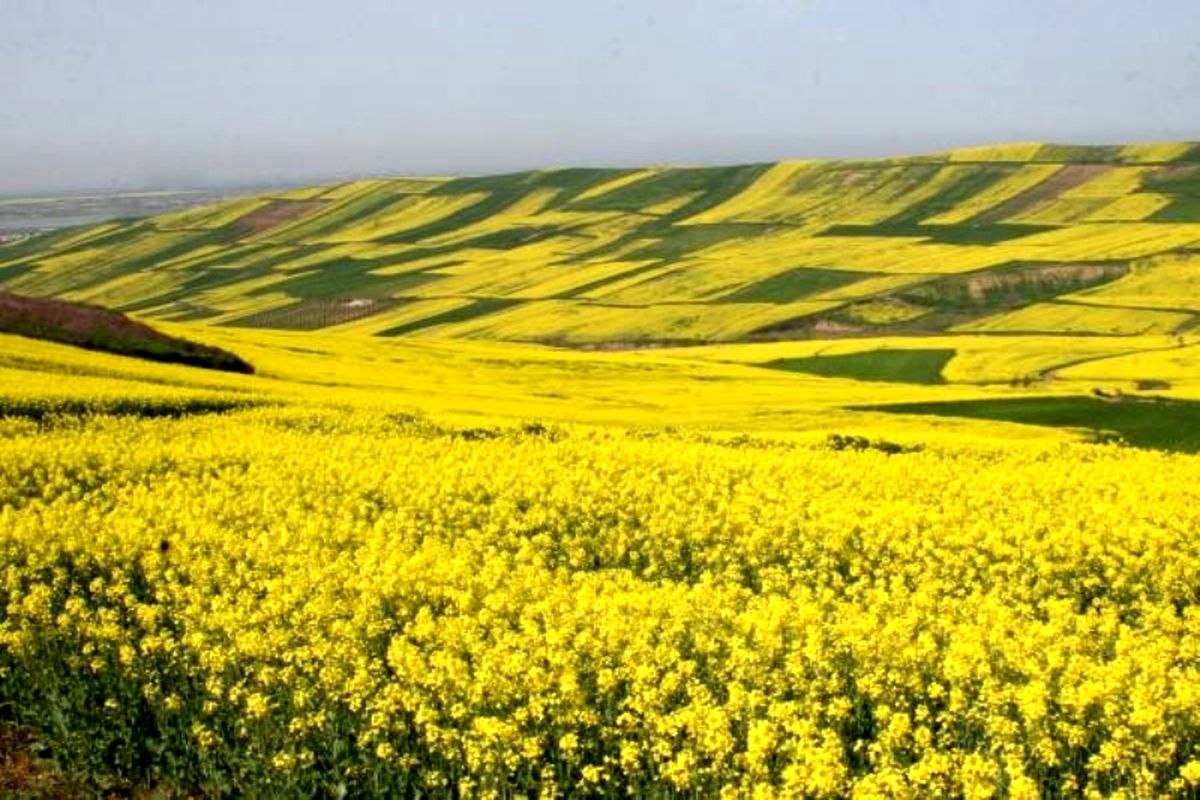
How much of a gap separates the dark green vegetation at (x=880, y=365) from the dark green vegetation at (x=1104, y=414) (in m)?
17.3

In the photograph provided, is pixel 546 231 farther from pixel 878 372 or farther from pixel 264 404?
pixel 264 404

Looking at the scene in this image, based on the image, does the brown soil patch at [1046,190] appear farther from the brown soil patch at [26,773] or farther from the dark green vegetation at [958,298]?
the brown soil patch at [26,773]

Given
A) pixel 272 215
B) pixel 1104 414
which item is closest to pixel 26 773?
pixel 1104 414

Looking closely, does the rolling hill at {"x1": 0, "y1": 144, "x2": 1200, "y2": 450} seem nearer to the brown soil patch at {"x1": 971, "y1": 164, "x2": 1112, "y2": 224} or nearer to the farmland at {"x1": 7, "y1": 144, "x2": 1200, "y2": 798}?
the brown soil patch at {"x1": 971, "y1": 164, "x2": 1112, "y2": 224}

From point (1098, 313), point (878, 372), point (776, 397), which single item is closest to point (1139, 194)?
point (1098, 313)

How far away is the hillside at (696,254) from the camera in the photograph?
9525 centimetres

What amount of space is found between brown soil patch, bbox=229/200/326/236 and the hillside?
0.66 metres

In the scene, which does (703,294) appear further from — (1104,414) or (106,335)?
(106,335)

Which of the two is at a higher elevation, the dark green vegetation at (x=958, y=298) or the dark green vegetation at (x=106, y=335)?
the dark green vegetation at (x=106, y=335)

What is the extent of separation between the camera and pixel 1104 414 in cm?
4078

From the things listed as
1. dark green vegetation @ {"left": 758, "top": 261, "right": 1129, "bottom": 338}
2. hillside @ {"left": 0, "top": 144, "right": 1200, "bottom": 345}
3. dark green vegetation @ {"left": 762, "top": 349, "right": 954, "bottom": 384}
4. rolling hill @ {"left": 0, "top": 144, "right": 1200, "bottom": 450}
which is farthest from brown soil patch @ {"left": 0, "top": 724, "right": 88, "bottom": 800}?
dark green vegetation @ {"left": 758, "top": 261, "right": 1129, "bottom": 338}

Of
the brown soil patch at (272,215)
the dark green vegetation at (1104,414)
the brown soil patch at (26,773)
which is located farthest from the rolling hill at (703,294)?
the brown soil patch at (26,773)

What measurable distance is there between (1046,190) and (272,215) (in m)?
113

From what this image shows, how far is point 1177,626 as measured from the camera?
1370 cm
